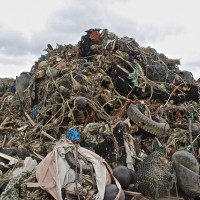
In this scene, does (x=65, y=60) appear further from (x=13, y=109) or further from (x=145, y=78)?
(x=145, y=78)

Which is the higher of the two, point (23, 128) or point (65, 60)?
point (65, 60)

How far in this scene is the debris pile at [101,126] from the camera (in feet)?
16.9

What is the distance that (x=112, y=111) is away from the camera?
23.7 ft

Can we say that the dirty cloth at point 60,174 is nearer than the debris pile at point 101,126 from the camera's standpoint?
Yes

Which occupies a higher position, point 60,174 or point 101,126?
point 101,126

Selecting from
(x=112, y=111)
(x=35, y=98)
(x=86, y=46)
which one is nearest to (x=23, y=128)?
(x=35, y=98)

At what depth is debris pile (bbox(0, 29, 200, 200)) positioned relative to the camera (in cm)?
514

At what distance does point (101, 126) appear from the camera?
254 inches

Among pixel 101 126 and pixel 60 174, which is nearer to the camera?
pixel 60 174

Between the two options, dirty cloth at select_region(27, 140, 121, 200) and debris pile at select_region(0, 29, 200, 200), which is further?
debris pile at select_region(0, 29, 200, 200)

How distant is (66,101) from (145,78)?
74.0 inches

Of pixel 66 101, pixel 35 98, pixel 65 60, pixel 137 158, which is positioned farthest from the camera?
pixel 65 60

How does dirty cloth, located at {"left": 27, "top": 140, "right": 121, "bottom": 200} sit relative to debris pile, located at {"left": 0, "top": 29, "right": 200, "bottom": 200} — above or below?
below

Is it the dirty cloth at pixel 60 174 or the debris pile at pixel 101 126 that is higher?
the debris pile at pixel 101 126
